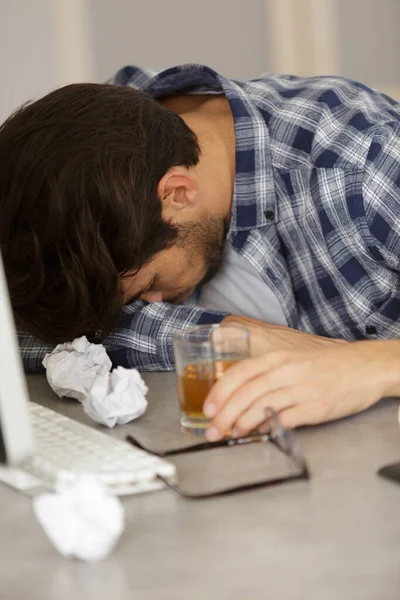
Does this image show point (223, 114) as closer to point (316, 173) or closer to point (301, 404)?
point (316, 173)

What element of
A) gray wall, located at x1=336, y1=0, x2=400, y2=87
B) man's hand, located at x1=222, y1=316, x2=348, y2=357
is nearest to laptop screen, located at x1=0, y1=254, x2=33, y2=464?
man's hand, located at x1=222, y1=316, x2=348, y2=357

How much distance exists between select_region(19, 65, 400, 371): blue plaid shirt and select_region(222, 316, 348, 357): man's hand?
0.14 meters

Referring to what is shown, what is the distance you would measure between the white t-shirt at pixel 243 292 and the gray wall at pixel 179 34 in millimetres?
1919

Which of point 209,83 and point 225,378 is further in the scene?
point 209,83

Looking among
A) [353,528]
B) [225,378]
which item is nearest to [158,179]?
[225,378]

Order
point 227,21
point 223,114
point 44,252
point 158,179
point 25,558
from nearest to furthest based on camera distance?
point 25,558 < point 44,252 < point 158,179 < point 223,114 < point 227,21

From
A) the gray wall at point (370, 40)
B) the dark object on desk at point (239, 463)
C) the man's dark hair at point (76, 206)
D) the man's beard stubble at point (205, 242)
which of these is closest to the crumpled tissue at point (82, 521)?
the dark object on desk at point (239, 463)

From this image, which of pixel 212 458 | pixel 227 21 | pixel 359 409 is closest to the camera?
pixel 212 458

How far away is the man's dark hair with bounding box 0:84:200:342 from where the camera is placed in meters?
1.40

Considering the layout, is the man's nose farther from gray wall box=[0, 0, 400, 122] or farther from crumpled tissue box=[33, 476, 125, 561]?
gray wall box=[0, 0, 400, 122]

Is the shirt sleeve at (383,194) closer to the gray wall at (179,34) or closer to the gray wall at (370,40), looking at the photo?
the gray wall at (179,34)

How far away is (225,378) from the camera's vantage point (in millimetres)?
1104

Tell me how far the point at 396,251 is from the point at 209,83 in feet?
1.97

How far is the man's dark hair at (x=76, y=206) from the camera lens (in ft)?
4.60
